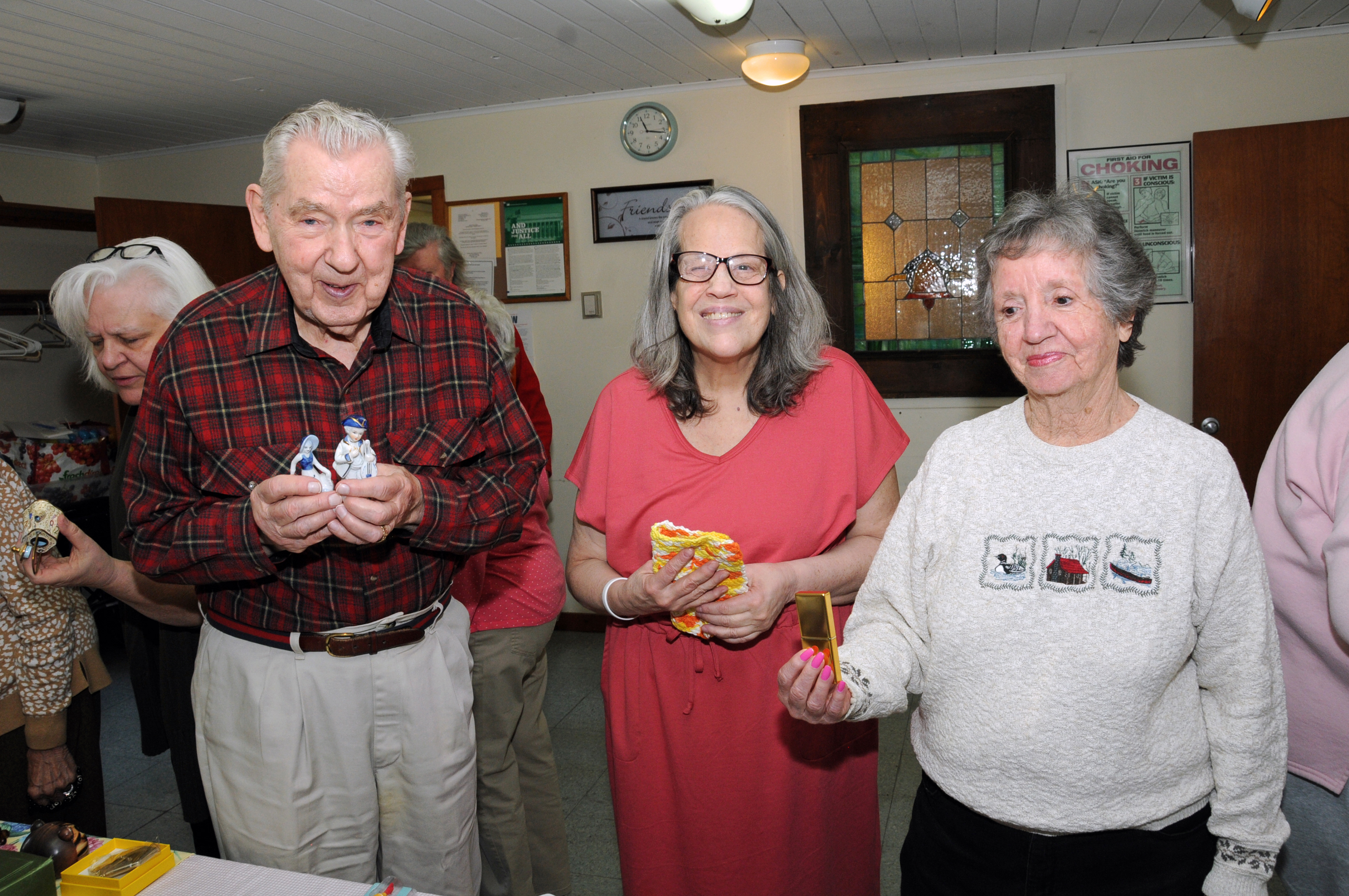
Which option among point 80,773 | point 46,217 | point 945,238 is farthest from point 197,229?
point 945,238

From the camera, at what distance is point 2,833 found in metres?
1.33

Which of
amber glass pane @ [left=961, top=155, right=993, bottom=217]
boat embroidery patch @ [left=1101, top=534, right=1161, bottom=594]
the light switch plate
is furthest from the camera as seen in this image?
the light switch plate

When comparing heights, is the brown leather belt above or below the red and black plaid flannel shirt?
below

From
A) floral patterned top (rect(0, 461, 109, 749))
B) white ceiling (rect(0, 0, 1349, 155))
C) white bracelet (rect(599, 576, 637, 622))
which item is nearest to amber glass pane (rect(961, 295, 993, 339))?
white ceiling (rect(0, 0, 1349, 155))

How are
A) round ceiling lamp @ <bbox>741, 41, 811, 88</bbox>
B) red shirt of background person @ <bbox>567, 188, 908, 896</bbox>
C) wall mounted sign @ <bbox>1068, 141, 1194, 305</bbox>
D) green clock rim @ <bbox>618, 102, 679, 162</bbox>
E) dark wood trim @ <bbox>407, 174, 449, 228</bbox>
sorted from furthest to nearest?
dark wood trim @ <bbox>407, 174, 449, 228</bbox>
green clock rim @ <bbox>618, 102, 679, 162</bbox>
wall mounted sign @ <bbox>1068, 141, 1194, 305</bbox>
round ceiling lamp @ <bbox>741, 41, 811, 88</bbox>
red shirt of background person @ <bbox>567, 188, 908, 896</bbox>

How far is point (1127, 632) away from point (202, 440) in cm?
141

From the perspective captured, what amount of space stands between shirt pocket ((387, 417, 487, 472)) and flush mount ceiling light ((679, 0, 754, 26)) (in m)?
2.22

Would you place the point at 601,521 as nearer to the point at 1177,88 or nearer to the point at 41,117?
the point at 1177,88

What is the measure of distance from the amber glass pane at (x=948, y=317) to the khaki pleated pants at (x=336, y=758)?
3299 mm

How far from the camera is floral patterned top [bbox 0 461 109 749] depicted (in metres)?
1.75

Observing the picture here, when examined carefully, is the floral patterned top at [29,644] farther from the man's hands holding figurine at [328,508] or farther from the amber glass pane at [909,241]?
the amber glass pane at [909,241]

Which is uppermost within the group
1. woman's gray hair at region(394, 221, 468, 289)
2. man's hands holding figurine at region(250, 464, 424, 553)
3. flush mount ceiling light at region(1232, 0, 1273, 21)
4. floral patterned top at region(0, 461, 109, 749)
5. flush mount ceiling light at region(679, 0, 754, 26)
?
flush mount ceiling light at region(679, 0, 754, 26)

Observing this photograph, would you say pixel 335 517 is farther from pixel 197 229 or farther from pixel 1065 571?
pixel 197 229

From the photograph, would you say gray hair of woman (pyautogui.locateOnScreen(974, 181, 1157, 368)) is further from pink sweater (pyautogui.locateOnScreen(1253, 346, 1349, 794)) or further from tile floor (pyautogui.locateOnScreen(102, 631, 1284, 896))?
tile floor (pyautogui.locateOnScreen(102, 631, 1284, 896))
